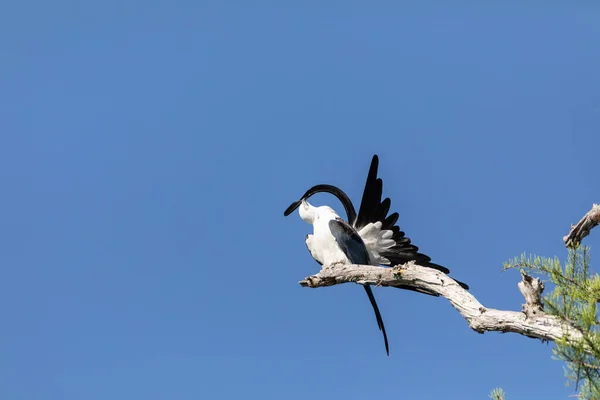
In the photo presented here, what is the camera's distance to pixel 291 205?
7.36 metres

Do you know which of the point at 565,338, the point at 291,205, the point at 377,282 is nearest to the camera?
the point at 565,338

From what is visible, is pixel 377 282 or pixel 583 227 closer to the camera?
pixel 583 227

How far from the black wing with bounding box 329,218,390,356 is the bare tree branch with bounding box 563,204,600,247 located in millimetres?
1992

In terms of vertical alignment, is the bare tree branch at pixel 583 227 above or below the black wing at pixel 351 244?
below

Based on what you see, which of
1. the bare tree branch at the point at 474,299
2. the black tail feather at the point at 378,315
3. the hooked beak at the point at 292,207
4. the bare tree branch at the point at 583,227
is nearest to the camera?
the bare tree branch at the point at 474,299

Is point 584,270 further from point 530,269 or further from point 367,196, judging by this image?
point 367,196

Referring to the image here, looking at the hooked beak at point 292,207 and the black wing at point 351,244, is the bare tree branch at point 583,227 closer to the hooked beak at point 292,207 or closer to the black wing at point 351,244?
the black wing at point 351,244

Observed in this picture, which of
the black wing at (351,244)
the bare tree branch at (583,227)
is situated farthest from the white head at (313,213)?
the bare tree branch at (583,227)

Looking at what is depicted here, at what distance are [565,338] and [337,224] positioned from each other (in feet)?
9.97

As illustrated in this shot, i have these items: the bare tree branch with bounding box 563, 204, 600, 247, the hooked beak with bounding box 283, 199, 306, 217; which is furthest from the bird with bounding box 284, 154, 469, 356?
the bare tree branch with bounding box 563, 204, 600, 247

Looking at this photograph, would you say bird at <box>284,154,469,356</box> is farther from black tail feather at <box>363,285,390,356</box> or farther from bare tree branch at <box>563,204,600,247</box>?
bare tree branch at <box>563,204,600,247</box>

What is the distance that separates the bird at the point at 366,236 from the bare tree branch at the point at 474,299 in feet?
1.03

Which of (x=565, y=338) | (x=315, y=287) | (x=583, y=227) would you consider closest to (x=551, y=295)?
(x=565, y=338)

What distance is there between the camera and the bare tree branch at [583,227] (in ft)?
16.6
